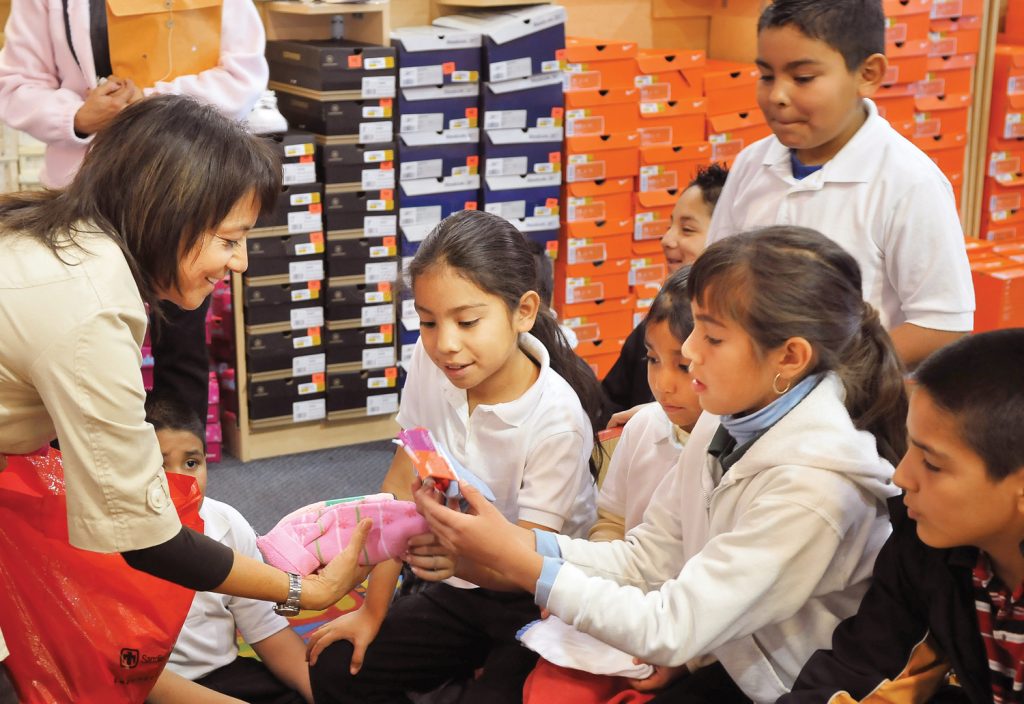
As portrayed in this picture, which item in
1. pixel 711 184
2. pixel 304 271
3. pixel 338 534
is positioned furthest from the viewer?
pixel 304 271

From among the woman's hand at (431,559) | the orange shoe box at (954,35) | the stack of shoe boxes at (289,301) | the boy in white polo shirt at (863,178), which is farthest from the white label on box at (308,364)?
the orange shoe box at (954,35)

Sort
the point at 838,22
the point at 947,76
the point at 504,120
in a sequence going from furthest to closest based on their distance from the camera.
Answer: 1. the point at 947,76
2. the point at 504,120
3. the point at 838,22

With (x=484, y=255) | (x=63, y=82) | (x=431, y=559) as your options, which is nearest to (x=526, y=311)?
(x=484, y=255)

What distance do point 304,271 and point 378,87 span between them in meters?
0.64

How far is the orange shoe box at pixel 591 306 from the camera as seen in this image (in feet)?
14.7

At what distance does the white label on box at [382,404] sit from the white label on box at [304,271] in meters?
0.49

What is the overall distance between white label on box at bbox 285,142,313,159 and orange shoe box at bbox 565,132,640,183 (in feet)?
3.18

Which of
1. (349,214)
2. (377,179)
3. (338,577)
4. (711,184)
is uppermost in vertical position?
(711,184)

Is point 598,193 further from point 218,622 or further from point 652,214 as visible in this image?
point 218,622

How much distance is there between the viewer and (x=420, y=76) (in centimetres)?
400

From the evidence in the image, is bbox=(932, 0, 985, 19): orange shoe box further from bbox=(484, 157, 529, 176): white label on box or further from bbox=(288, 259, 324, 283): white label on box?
bbox=(288, 259, 324, 283): white label on box

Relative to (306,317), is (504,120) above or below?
above

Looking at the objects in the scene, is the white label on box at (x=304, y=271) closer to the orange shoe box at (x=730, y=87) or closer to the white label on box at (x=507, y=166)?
the white label on box at (x=507, y=166)

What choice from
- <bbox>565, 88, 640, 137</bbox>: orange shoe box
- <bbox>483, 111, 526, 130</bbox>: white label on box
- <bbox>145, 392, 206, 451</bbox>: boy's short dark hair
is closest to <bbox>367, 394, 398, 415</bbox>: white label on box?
<bbox>483, 111, 526, 130</bbox>: white label on box
